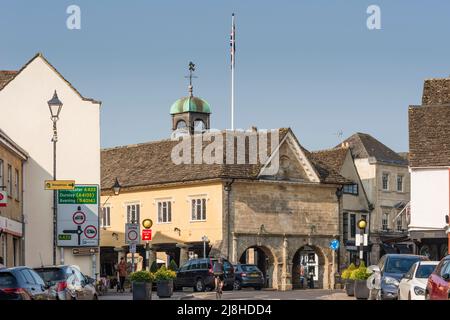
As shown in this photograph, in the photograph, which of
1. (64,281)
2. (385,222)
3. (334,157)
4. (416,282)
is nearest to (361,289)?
(416,282)

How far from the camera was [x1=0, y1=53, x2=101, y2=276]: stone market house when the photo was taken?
180ft

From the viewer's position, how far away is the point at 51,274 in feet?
100

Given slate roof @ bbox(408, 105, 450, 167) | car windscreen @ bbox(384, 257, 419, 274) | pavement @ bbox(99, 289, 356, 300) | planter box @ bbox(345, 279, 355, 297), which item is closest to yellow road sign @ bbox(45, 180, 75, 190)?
pavement @ bbox(99, 289, 356, 300)

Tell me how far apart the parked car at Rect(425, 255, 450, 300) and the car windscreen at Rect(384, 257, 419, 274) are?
1066 cm

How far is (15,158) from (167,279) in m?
8.53

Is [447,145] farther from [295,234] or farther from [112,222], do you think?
[112,222]

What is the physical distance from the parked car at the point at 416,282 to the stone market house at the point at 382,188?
203 feet

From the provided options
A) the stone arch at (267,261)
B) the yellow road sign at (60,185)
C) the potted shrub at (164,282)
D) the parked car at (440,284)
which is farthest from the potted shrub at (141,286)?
the stone arch at (267,261)

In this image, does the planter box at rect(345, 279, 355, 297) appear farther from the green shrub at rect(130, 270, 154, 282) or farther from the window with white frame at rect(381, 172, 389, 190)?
the window with white frame at rect(381, 172, 389, 190)

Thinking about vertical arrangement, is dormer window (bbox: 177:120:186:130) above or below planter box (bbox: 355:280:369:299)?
above

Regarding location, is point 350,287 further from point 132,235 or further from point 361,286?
point 132,235

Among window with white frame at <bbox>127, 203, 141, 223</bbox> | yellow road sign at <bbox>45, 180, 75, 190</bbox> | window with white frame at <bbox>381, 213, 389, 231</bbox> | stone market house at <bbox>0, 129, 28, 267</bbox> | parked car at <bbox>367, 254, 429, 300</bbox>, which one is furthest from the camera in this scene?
window with white frame at <bbox>381, 213, 389, 231</bbox>
